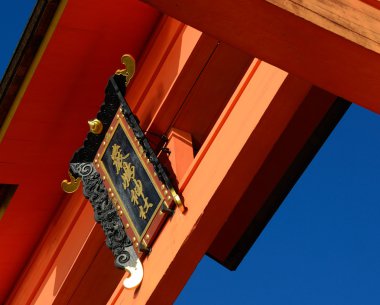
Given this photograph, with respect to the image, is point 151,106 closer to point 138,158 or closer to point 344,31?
point 138,158

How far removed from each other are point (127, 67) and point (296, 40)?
8.62ft

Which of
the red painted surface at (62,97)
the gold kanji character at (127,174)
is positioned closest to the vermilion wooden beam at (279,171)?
the gold kanji character at (127,174)

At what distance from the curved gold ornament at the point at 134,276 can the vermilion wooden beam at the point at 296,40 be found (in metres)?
2.05

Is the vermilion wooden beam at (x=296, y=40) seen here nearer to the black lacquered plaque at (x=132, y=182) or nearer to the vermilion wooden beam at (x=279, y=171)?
the black lacquered plaque at (x=132, y=182)

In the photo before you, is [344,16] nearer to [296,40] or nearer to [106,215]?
[296,40]

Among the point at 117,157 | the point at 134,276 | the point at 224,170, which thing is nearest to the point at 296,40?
the point at 224,170

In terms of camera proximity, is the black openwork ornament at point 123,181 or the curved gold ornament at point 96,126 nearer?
the black openwork ornament at point 123,181

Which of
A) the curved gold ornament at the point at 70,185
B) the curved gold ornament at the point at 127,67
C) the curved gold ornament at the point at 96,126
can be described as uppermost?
the curved gold ornament at the point at 127,67

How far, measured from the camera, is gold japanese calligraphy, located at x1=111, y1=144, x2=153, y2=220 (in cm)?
509

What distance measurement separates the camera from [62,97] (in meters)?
5.66

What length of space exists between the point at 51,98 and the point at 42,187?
0.70 metres

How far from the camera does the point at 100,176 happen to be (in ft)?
18.0

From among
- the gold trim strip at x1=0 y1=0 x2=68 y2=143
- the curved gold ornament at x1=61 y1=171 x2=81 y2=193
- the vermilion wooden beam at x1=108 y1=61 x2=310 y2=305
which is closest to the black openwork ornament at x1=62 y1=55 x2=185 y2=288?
the curved gold ornament at x1=61 y1=171 x2=81 y2=193

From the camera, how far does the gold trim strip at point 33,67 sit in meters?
5.28
